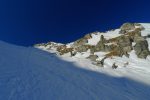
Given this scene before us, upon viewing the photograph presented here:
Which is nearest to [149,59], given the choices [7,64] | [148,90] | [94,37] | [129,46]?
[129,46]

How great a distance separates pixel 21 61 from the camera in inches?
1296

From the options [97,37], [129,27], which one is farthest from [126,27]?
[97,37]

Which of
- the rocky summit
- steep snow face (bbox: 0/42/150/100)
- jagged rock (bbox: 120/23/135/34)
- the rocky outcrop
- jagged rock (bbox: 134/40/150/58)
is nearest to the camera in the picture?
steep snow face (bbox: 0/42/150/100)

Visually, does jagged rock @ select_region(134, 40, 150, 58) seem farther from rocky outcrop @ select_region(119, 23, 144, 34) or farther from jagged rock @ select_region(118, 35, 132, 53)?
rocky outcrop @ select_region(119, 23, 144, 34)

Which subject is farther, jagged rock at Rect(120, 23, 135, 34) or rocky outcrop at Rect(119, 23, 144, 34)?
jagged rock at Rect(120, 23, 135, 34)

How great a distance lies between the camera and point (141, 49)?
66.8 meters

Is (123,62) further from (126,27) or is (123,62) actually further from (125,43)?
(126,27)

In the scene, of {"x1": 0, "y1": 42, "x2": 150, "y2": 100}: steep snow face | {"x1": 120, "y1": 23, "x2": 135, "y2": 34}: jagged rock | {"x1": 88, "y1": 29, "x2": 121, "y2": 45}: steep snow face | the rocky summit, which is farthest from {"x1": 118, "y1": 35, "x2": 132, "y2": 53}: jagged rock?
{"x1": 0, "y1": 42, "x2": 150, "y2": 100}: steep snow face

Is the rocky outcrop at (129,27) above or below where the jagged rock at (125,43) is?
above

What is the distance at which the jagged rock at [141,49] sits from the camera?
213ft

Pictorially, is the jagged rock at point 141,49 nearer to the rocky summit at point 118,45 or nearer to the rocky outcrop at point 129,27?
the rocky summit at point 118,45

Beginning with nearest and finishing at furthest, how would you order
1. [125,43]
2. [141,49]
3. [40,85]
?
[40,85], [141,49], [125,43]

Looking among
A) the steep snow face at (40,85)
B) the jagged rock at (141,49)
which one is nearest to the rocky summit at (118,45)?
the jagged rock at (141,49)

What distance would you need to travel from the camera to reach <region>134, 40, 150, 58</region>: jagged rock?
65062 millimetres
